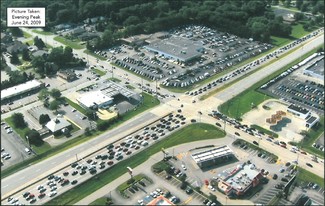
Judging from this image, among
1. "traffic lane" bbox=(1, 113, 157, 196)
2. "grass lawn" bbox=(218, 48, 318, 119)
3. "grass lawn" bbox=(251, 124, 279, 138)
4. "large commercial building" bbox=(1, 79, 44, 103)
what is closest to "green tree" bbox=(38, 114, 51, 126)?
"traffic lane" bbox=(1, 113, 157, 196)

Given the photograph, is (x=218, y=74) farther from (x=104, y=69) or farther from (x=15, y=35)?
(x=15, y=35)

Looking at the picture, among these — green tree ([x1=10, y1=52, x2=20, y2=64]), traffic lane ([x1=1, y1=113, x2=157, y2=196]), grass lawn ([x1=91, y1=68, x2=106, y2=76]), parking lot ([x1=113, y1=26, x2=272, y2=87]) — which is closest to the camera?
traffic lane ([x1=1, y1=113, x2=157, y2=196])

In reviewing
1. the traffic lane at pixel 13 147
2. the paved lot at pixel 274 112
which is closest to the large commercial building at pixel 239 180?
the paved lot at pixel 274 112

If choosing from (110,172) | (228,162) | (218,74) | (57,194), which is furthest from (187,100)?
(57,194)

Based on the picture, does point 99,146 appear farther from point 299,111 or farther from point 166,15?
point 166,15

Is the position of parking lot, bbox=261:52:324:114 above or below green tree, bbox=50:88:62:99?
above

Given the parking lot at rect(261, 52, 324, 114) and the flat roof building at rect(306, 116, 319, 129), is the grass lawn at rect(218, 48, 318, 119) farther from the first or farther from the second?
the flat roof building at rect(306, 116, 319, 129)

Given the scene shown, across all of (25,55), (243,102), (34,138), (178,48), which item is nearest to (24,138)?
(34,138)
